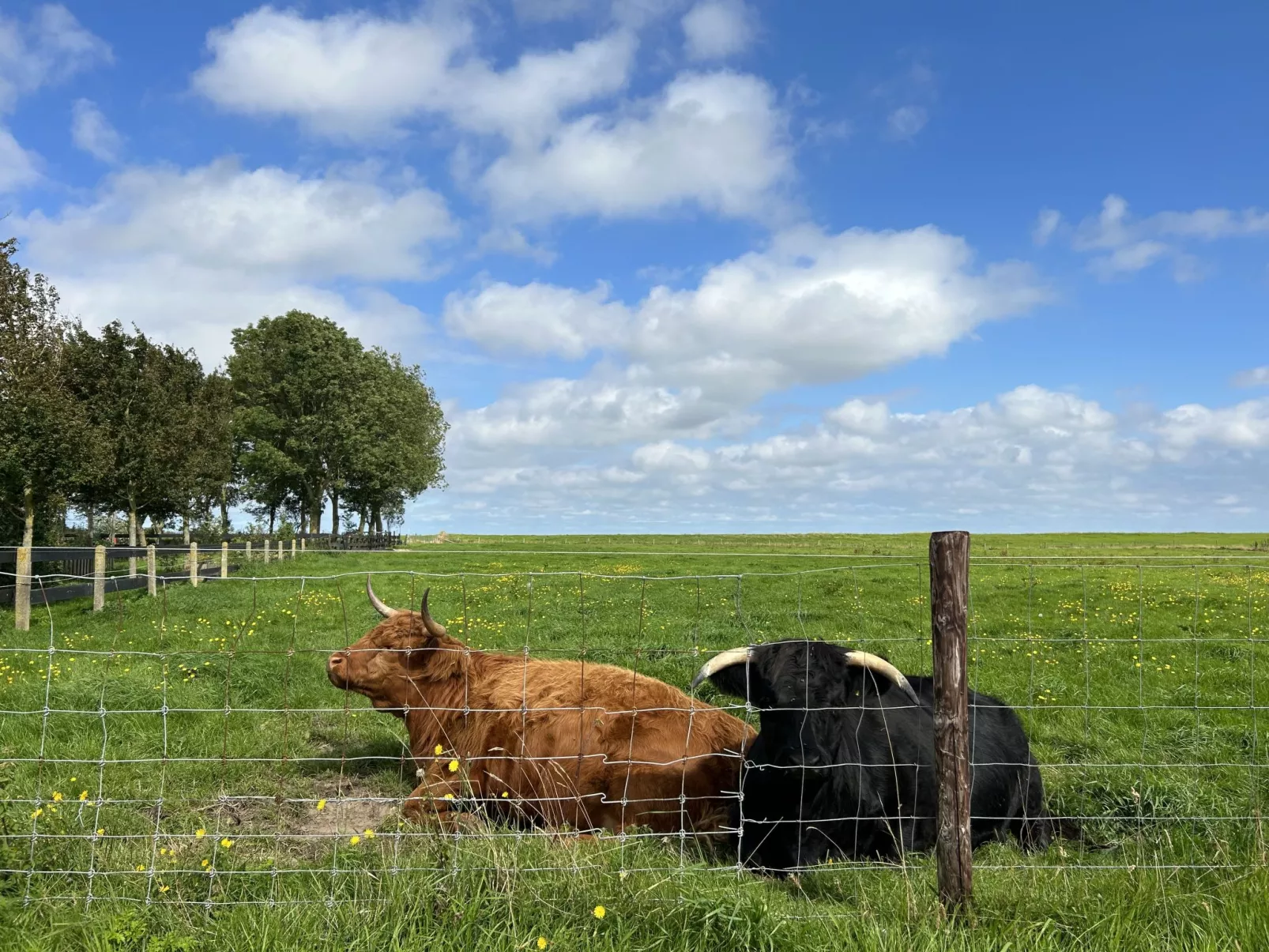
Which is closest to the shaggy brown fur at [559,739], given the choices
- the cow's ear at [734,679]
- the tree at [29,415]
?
the cow's ear at [734,679]

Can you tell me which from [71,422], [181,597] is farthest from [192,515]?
[181,597]

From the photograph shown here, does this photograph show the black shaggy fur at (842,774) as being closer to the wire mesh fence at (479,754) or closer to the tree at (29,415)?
the wire mesh fence at (479,754)

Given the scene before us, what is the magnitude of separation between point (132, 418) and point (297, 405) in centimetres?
1710

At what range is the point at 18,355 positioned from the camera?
2272cm

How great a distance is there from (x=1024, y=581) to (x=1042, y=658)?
36.6ft

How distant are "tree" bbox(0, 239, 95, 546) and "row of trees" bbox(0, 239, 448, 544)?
0.13 ft

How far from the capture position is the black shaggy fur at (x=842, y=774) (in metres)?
5.00

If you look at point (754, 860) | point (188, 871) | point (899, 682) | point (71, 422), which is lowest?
point (754, 860)

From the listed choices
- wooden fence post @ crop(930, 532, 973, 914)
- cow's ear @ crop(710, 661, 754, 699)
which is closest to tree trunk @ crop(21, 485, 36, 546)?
cow's ear @ crop(710, 661, 754, 699)

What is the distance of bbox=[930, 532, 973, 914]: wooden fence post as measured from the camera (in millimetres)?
4039

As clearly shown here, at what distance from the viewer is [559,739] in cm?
581

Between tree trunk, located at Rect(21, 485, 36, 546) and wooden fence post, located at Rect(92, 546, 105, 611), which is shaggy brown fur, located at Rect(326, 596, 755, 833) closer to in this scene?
wooden fence post, located at Rect(92, 546, 105, 611)

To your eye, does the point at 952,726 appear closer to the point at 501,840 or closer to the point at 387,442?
the point at 501,840

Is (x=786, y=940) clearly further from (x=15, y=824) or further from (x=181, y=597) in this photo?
(x=181, y=597)
